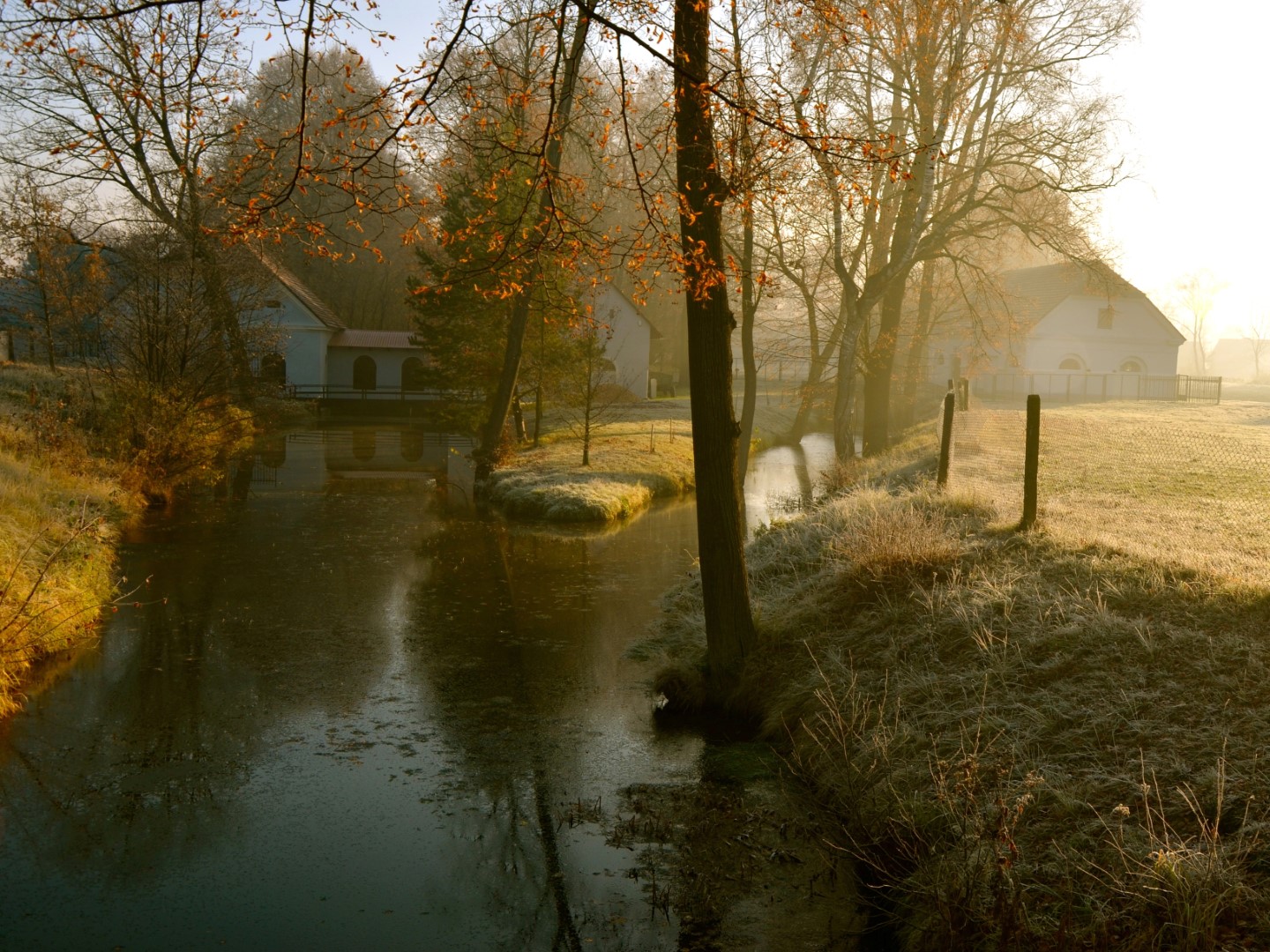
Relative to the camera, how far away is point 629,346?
52.8 metres

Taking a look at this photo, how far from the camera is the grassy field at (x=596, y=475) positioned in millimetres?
22094

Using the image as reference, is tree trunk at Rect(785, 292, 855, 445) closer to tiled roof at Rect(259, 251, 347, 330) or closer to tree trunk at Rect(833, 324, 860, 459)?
tree trunk at Rect(833, 324, 860, 459)

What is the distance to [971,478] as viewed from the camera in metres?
16.2

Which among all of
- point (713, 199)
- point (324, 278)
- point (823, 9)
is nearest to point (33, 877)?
point (713, 199)

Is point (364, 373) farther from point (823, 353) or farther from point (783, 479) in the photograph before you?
point (783, 479)

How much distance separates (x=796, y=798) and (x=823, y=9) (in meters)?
6.01

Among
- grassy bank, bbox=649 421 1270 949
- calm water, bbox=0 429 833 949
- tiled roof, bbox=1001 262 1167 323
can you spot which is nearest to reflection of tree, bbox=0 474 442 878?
calm water, bbox=0 429 833 949

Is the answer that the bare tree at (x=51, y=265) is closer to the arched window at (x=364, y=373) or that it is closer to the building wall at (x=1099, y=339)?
the arched window at (x=364, y=373)

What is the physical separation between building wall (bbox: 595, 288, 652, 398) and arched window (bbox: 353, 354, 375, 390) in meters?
11.2

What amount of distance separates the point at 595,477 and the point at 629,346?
28409 mm

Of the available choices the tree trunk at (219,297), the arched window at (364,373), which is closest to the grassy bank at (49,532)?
the tree trunk at (219,297)

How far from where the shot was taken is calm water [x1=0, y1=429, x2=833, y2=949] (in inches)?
235

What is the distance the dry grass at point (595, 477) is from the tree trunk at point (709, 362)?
12.1 m

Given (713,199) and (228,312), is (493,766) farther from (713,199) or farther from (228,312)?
(228,312)
